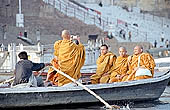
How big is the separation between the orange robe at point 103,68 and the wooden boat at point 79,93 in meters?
0.87

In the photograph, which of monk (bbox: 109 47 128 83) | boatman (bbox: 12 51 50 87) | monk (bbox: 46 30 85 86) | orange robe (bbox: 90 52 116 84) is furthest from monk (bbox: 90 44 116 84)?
boatman (bbox: 12 51 50 87)

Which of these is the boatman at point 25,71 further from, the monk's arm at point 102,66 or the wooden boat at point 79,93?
the monk's arm at point 102,66

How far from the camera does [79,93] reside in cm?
1323

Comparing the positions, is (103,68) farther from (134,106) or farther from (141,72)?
(134,106)

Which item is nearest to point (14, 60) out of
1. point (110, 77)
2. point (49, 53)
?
point (49, 53)

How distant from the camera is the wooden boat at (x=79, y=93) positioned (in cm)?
1275

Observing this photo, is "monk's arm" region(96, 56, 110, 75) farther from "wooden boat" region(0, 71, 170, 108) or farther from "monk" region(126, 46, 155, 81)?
"wooden boat" region(0, 71, 170, 108)

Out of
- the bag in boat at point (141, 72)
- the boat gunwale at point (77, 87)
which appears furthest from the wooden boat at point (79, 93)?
the bag in boat at point (141, 72)

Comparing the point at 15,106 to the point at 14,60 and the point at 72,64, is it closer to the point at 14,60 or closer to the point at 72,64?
the point at 72,64

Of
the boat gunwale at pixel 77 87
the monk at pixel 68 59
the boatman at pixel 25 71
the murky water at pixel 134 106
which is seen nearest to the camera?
the boat gunwale at pixel 77 87

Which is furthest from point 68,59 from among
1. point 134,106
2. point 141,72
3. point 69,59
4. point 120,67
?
point 134,106

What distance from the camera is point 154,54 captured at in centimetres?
3033

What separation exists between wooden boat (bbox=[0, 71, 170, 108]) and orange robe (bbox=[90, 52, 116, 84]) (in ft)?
2.84

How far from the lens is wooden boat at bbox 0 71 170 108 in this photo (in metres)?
12.8
